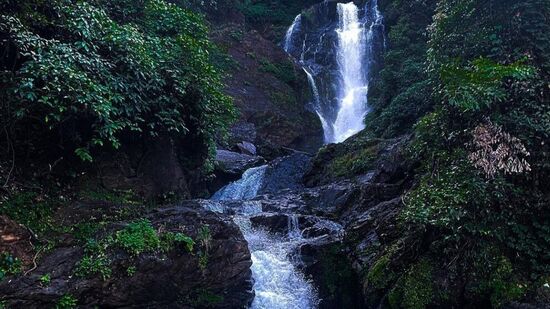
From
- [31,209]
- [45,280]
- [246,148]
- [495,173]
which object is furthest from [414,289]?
[246,148]

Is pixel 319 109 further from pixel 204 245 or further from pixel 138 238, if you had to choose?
pixel 138 238

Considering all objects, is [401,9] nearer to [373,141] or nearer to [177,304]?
[373,141]

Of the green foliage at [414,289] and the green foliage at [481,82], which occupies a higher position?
the green foliage at [481,82]

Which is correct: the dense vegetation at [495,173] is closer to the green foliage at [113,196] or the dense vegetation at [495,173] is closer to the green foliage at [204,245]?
the green foliage at [204,245]

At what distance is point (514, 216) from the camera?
6738 millimetres

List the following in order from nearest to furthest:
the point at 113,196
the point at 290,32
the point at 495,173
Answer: the point at 495,173, the point at 113,196, the point at 290,32

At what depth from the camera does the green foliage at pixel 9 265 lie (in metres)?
6.05

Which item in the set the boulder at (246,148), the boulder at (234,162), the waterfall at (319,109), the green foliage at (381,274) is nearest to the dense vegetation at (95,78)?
the green foliage at (381,274)

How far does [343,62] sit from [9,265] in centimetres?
2501

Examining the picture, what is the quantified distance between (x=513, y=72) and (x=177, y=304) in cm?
663

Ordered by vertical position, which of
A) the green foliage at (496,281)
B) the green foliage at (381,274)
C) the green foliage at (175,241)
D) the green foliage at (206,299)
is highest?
the green foliage at (175,241)

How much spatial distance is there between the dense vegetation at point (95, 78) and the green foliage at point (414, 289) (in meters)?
5.21

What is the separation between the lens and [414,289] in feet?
23.0

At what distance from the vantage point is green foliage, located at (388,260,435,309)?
6898 mm
